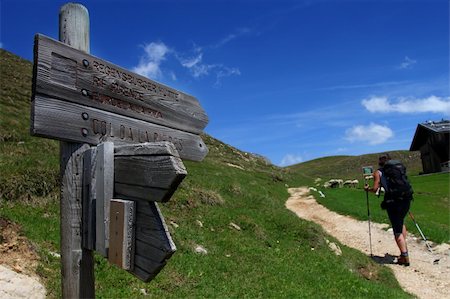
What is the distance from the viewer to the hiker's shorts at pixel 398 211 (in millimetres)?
13750

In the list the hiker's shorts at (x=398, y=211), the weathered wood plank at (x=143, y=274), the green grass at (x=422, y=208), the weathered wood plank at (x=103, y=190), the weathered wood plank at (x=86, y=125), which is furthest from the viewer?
the green grass at (x=422, y=208)

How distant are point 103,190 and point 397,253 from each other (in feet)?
50.4

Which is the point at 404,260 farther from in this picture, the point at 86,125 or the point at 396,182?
the point at 86,125

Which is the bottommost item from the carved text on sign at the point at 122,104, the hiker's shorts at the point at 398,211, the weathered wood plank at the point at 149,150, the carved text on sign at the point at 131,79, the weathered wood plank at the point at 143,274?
the hiker's shorts at the point at 398,211

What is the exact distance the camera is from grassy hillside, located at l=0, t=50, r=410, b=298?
335 inches

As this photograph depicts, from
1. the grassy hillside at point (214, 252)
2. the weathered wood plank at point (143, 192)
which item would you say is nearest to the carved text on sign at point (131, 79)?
the weathered wood plank at point (143, 192)

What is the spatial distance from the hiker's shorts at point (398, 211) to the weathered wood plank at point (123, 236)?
1280 centimetres

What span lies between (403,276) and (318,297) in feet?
18.0

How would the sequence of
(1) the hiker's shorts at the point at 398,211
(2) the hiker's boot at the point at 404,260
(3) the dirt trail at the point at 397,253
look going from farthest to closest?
(2) the hiker's boot at the point at 404,260, (1) the hiker's shorts at the point at 398,211, (3) the dirt trail at the point at 397,253

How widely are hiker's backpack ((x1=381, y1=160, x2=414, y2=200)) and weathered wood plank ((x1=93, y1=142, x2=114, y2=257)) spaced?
493 inches

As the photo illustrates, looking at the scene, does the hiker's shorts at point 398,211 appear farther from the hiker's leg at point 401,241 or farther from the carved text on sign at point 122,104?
the carved text on sign at point 122,104

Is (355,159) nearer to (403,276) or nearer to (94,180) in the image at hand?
(403,276)

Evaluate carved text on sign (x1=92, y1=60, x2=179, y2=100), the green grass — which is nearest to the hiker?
the green grass

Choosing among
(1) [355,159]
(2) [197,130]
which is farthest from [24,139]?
(1) [355,159]
